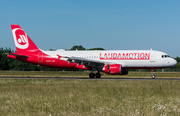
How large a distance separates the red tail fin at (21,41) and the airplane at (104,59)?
163mm

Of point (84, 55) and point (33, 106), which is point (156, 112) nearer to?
point (33, 106)

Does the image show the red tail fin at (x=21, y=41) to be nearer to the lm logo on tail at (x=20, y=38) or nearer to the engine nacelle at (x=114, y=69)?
the lm logo on tail at (x=20, y=38)

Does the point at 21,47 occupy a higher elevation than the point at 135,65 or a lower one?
higher

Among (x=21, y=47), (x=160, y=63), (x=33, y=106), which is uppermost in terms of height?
(x=21, y=47)

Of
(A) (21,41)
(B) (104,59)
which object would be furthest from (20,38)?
(B) (104,59)

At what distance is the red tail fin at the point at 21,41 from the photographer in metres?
37.9

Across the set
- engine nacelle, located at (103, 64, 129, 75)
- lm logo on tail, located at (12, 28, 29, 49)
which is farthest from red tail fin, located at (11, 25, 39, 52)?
engine nacelle, located at (103, 64, 129, 75)

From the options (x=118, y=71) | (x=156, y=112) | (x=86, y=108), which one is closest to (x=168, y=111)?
(x=156, y=112)

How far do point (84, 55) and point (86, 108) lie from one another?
85.4ft

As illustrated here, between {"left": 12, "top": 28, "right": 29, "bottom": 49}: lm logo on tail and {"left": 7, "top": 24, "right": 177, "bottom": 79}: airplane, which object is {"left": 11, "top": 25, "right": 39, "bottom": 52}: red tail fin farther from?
{"left": 7, "top": 24, "right": 177, "bottom": 79}: airplane

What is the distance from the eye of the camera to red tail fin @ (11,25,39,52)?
37.9m

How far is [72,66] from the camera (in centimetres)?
3575

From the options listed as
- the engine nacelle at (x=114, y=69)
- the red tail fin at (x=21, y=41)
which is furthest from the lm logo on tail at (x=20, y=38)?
the engine nacelle at (x=114, y=69)

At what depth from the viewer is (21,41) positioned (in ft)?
125
